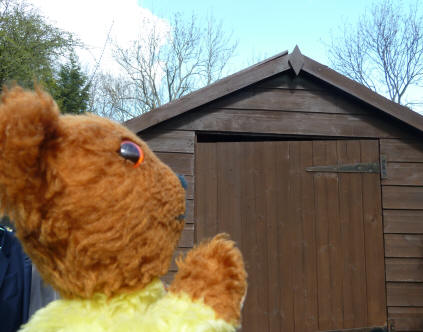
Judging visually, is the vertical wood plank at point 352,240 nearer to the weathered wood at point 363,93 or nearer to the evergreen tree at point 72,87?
the weathered wood at point 363,93

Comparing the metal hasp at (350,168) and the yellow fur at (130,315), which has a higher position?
the metal hasp at (350,168)

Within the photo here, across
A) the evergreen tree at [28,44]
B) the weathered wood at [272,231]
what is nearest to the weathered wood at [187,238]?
the weathered wood at [272,231]

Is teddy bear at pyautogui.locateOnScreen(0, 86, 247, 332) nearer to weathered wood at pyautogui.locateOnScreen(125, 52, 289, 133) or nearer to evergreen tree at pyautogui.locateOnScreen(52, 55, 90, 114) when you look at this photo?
weathered wood at pyautogui.locateOnScreen(125, 52, 289, 133)

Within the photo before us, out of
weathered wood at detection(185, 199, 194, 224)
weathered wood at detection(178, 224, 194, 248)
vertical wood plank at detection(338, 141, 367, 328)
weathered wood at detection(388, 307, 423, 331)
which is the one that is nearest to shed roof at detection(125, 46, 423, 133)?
vertical wood plank at detection(338, 141, 367, 328)

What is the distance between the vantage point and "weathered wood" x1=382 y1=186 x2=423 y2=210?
3.23 m

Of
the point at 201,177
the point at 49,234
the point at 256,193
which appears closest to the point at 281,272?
the point at 256,193

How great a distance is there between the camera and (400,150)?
10.9 ft

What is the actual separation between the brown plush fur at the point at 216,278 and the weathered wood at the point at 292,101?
8.15 ft

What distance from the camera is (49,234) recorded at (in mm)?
713

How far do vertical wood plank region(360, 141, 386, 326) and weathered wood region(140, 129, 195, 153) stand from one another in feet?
4.83

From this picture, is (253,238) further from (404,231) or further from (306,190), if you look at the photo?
(404,231)

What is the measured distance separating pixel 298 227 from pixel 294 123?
2.89 ft

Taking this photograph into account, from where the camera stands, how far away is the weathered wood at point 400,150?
330cm

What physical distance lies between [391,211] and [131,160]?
2.99 metres
